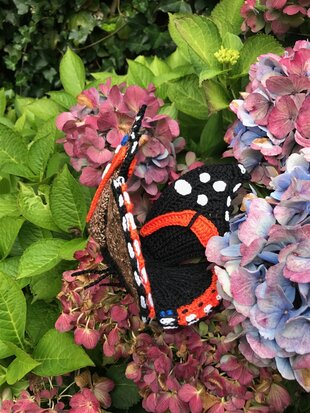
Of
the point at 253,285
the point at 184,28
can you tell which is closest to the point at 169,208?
the point at 253,285

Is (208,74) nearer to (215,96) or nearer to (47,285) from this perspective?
(215,96)

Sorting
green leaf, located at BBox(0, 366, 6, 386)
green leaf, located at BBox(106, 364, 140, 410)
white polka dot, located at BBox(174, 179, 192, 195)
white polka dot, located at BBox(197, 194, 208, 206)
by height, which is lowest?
green leaf, located at BBox(106, 364, 140, 410)

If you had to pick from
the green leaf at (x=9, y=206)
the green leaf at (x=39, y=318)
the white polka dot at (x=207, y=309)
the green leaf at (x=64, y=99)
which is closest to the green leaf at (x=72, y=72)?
the green leaf at (x=64, y=99)

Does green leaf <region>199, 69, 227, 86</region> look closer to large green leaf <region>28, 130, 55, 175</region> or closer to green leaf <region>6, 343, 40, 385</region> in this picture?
large green leaf <region>28, 130, 55, 175</region>

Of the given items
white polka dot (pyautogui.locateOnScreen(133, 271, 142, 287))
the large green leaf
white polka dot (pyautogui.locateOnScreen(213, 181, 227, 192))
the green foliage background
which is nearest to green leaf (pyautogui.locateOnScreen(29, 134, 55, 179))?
the large green leaf

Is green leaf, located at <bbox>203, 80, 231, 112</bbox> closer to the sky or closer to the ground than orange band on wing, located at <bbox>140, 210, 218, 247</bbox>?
closer to the sky

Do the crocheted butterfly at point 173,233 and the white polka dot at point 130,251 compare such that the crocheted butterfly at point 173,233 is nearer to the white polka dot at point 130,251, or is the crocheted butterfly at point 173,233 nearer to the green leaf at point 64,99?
the white polka dot at point 130,251
